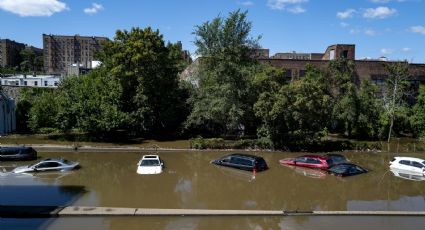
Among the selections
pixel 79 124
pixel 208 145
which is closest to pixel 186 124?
pixel 208 145

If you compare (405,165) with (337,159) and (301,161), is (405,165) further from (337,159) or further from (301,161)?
(301,161)

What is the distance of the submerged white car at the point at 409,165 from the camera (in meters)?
33.3

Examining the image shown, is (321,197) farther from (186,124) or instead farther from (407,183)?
(186,124)

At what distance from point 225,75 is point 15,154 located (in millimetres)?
24409

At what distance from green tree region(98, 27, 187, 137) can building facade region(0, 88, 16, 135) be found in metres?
15.1

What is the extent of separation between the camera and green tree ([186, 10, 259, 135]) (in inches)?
1892

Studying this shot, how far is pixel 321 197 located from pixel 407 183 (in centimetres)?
891

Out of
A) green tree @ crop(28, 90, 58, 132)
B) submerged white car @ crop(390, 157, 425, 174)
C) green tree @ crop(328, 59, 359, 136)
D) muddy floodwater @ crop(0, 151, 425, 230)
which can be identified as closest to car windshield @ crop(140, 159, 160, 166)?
muddy floodwater @ crop(0, 151, 425, 230)

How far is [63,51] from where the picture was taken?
178 meters

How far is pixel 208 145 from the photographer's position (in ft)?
148

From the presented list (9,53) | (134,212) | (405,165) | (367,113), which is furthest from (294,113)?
(9,53)

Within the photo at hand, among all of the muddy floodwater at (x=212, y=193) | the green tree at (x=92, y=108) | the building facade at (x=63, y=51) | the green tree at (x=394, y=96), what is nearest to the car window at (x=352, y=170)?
the muddy floodwater at (x=212, y=193)

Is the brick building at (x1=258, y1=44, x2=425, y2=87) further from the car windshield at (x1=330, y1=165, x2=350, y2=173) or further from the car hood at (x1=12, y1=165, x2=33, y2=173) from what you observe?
the car hood at (x1=12, y1=165, x2=33, y2=173)

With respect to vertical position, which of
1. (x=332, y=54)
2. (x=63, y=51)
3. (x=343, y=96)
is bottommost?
(x=343, y=96)
